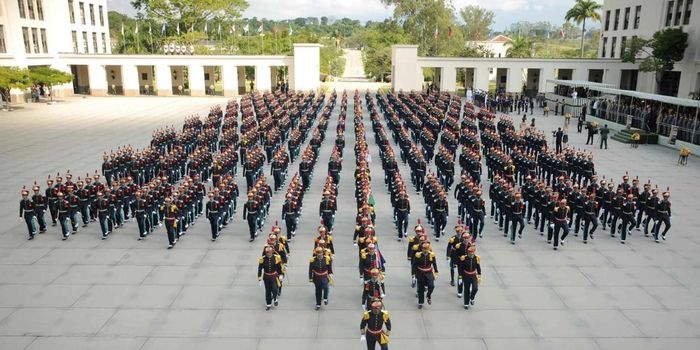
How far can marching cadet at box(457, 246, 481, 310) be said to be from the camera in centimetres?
992

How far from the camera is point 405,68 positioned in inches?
2136

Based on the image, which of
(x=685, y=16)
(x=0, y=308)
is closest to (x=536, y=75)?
(x=685, y=16)

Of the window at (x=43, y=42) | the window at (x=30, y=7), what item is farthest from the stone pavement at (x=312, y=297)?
the window at (x=43, y=42)

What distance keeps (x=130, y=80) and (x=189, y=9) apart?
1414 cm

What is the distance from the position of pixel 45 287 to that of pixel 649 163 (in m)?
23.4

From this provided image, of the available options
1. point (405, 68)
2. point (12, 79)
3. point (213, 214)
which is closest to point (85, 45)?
point (12, 79)

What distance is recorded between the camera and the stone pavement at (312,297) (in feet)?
29.9

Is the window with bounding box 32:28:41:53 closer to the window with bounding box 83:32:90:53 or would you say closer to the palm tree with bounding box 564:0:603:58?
the window with bounding box 83:32:90:53

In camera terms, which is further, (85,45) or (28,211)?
(85,45)

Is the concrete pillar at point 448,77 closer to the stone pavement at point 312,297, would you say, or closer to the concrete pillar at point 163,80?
the concrete pillar at point 163,80

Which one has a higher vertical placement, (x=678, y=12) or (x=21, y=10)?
(x=21, y=10)

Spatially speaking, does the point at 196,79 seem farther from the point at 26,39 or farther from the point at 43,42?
the point at 26,39

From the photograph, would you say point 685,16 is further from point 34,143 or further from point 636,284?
point 34,143

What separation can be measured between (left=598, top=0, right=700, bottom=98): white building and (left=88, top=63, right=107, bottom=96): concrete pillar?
169ft
